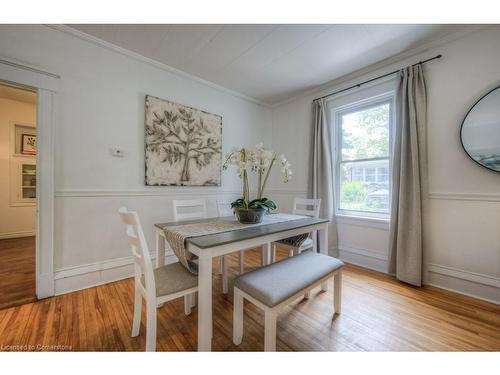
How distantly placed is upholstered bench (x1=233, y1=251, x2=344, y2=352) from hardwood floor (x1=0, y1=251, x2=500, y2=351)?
0.21m

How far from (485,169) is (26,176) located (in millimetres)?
6805

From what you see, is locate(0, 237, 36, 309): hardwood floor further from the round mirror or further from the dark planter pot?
the round mirror

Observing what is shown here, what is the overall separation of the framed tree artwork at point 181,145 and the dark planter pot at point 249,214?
1.28m

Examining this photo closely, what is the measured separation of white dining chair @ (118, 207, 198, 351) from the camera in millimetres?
1069

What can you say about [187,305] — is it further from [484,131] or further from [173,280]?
[484,131]

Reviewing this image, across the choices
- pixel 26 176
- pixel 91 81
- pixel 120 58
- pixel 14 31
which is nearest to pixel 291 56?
pixel 120 58

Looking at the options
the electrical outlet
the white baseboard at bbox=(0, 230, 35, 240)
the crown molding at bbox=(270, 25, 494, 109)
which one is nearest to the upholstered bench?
the electrical outlet

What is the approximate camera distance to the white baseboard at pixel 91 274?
1.87m

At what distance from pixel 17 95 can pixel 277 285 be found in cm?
524

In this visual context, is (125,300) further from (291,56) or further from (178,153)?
(291,56)

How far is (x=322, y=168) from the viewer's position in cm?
290

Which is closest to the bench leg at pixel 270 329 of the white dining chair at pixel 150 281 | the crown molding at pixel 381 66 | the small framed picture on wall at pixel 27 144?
the white dining chair at pixel 150 281

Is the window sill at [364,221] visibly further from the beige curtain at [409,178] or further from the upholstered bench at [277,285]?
the upholstered bench at [277,285]
